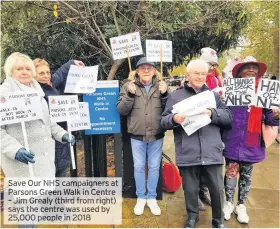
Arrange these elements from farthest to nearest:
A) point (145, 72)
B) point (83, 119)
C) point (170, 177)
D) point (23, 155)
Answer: point (170, 177)
point (83, 119)
point (145, 72)
point (23, 155)

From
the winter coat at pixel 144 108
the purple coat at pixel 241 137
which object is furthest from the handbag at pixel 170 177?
the purple coat at pixel 241 137

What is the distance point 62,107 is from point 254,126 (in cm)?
211

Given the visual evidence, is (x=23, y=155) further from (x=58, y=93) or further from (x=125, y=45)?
(x=125, y=45)

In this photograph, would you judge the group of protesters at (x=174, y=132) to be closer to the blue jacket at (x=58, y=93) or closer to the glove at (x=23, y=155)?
the blue jacket at (x=58, y=93)

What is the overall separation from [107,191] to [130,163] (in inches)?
19.7

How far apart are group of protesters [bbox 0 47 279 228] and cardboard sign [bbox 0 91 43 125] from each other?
67 mm

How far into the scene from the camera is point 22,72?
279 cm

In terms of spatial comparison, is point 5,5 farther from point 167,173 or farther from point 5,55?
point 167,173

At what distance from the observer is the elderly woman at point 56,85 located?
328cm

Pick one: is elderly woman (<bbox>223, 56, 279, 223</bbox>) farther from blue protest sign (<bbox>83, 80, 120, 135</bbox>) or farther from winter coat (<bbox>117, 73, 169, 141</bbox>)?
blue protest sign (<bbox>83, 80, 120, 135</bbox>)

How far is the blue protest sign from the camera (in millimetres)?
3768

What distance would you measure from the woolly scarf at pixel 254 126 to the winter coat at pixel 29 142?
212cm

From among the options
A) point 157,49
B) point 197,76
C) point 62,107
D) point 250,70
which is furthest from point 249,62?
point 62,107

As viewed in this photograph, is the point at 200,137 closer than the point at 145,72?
Yes
